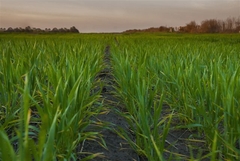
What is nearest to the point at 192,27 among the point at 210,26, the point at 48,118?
the point at 210,26

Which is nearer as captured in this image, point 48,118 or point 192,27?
point 48,118

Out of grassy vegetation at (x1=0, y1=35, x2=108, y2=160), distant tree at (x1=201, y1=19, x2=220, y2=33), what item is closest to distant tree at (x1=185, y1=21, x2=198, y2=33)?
distant tree at (x1=201, y1=19, x2=220, y2=33)

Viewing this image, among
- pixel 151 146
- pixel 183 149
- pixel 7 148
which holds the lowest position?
pixel 183 149

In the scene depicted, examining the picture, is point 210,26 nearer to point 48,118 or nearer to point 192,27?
point 192,27

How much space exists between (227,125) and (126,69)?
0.99 meters

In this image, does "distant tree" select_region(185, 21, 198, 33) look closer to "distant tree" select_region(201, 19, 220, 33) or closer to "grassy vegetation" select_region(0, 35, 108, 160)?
"distant tree" select_region(201, 19, 220, 33)

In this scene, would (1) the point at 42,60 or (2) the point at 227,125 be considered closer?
(2) the point at 227,125

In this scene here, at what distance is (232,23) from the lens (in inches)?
1626

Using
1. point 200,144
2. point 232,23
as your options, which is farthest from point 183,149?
point 232,23

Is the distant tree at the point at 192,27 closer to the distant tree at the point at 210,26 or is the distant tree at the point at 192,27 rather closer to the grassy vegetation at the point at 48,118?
the distant tree at the point at 210,26

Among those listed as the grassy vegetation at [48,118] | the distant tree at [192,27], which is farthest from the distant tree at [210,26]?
the grassy vegetation at [48,118]

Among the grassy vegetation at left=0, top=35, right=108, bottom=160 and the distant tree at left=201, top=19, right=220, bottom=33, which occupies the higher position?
the distant tree at left=201, top=19, right=220, bottom=33

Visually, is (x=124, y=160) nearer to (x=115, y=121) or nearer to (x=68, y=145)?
(x=68, y=145)

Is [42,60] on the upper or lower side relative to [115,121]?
upper
